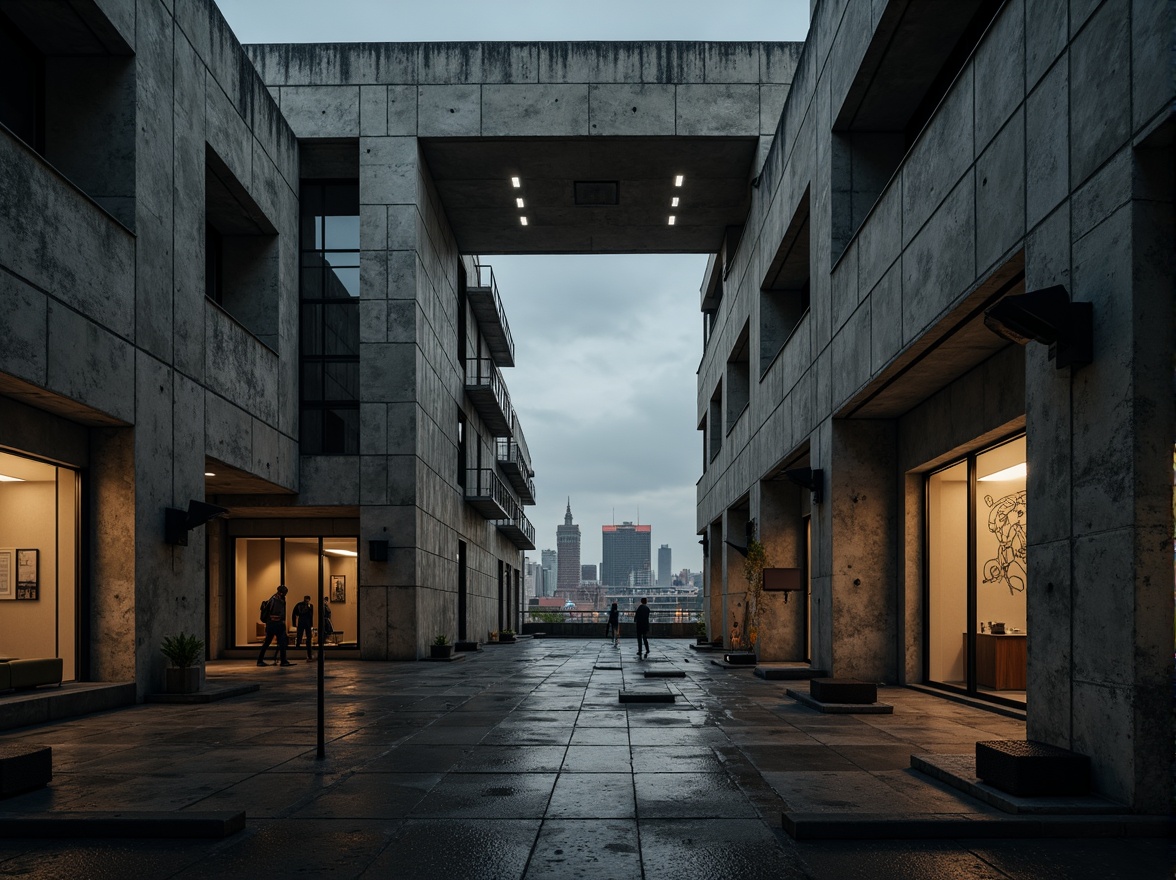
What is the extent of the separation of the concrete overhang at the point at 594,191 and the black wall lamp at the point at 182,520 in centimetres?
1367

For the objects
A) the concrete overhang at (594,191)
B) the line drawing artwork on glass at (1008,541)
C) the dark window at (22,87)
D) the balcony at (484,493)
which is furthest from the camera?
the balcony at (484,493)

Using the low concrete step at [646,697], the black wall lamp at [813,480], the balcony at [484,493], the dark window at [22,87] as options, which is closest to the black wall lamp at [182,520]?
the dark window at [22,87]

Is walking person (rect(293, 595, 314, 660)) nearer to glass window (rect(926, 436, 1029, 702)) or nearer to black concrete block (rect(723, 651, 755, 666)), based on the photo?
black concrete block (rect(723, 651, 755, 666))

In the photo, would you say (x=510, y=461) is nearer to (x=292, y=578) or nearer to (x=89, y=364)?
(x=292, y=578)

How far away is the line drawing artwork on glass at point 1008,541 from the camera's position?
44.4ft

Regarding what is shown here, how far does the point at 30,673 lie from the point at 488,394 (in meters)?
26.0

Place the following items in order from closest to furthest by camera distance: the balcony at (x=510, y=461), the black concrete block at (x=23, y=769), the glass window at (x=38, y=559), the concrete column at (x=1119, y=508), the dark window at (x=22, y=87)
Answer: the concrete column at (x=1119, y=508), the black concrete block at (x=23, y=769), the glass window at (x=38, y=559), the dark window at (x=22, y=87), the balcony at (x=510, y=461)

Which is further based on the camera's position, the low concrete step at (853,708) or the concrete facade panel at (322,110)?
the concrete facade panel at (322,110)

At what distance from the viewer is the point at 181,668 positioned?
1586cm

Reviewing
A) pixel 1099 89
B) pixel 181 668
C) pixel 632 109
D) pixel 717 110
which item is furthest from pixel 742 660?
pixel 1099 89

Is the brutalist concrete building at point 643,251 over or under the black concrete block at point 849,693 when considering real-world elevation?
over

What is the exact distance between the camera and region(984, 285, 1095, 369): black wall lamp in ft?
25.1

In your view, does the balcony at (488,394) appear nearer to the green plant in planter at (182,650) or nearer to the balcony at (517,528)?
the balcony at (517,528)

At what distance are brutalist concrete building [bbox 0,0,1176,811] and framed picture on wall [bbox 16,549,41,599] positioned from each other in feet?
0.19
